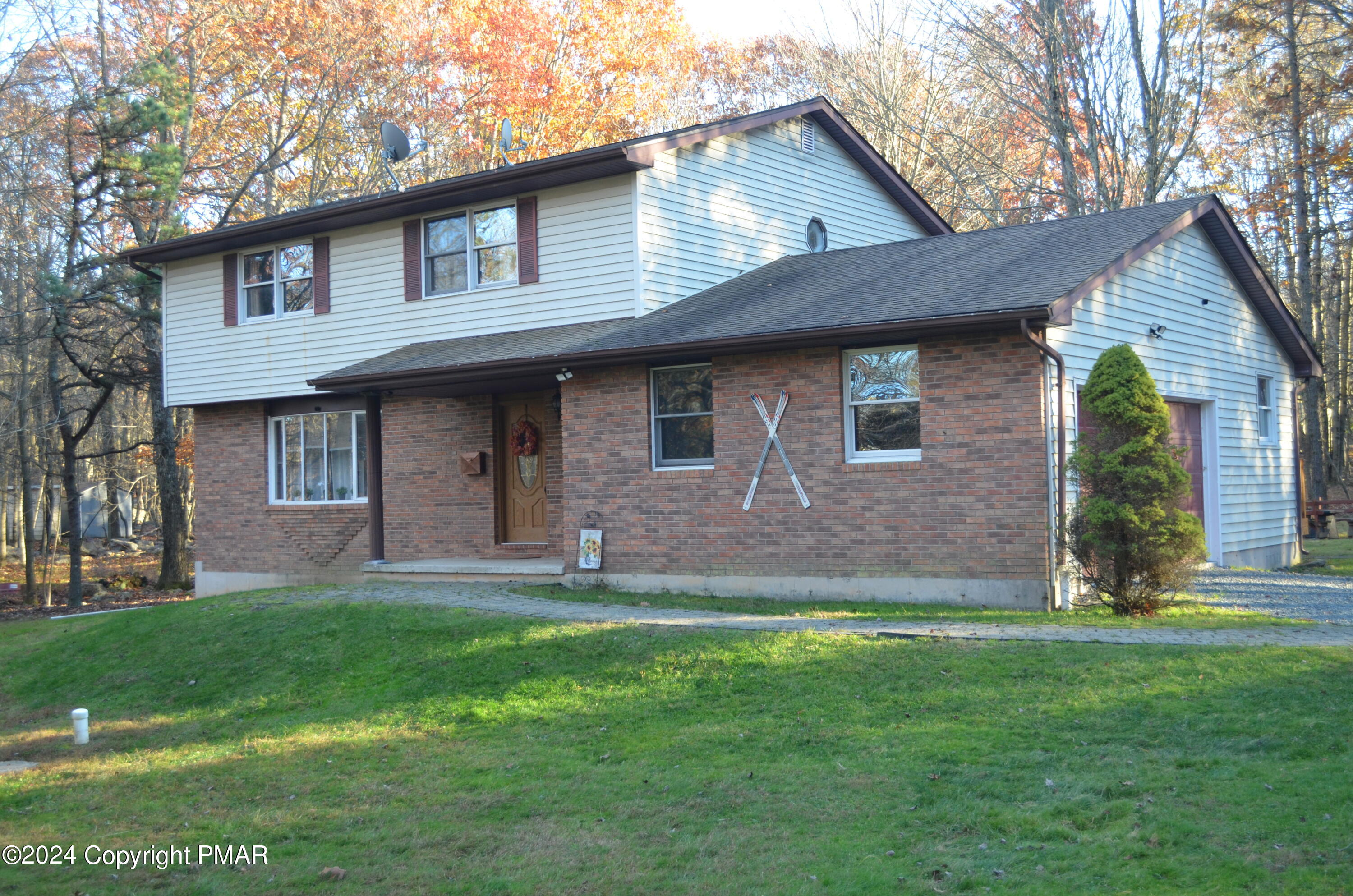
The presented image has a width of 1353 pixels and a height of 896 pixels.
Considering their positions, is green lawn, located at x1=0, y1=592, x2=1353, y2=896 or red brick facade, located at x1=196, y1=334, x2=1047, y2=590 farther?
red brick facade, located at x1=196, y1=334, x2=1047, y2=590

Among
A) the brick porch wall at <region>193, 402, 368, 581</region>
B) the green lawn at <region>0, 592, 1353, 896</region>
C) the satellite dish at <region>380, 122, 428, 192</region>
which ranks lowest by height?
the green lawn at <region>0, 592, 1353, 896</region>

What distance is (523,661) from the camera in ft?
32.6

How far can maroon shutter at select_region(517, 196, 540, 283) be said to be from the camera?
1597cm

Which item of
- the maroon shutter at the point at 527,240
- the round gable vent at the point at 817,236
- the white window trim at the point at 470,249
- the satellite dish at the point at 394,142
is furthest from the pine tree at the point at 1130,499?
the satellite dish at the point at 394,142

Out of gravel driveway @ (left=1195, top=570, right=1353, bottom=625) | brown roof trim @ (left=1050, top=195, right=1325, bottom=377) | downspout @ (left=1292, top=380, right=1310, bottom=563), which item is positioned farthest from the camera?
downspout @ (left=1292, top=380, right=1310, bottom=563)

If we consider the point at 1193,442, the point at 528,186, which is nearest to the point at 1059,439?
the point at 1193,442

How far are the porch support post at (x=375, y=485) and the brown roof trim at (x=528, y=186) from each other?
2939 millimetres

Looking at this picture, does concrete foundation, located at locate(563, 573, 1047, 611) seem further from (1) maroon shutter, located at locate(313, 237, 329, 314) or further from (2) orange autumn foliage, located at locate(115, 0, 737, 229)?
(2) orange autumn foliage, located at locate(115, 0, 737, 229)

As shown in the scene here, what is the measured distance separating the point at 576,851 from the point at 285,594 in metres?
9.82

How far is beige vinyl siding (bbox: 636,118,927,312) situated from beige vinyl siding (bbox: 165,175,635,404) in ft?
1.82

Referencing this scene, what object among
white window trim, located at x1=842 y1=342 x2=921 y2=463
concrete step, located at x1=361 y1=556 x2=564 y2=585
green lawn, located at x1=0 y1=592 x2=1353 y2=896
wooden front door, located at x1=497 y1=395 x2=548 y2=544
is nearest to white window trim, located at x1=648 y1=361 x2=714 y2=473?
white window trim, located at x1=842 y1=342 x2=921 y2=463

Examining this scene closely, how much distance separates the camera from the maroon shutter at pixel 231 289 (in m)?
19.4

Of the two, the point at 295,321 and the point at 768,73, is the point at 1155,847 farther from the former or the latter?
the point at 768,73

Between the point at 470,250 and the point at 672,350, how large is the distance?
500cm
